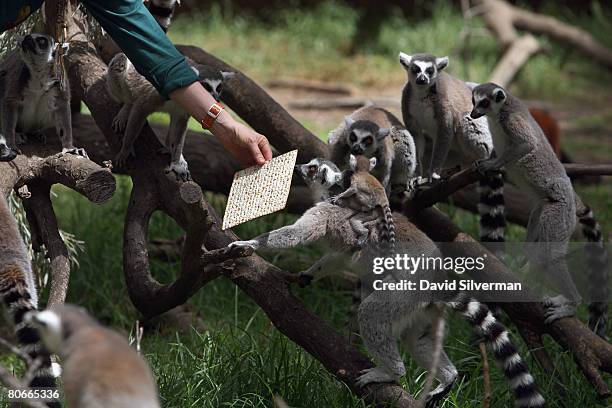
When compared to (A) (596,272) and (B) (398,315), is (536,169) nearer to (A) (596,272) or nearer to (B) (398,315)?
(A) (596,272)

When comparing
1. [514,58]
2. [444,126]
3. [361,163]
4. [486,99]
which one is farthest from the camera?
[514,58]

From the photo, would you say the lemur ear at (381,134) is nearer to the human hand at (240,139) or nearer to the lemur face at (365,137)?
the lemur face at (365,137)

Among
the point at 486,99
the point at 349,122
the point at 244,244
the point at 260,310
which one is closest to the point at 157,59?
the point at 244,244

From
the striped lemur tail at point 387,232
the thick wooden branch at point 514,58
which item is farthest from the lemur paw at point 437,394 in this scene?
the thick wooden branch at point 514,58

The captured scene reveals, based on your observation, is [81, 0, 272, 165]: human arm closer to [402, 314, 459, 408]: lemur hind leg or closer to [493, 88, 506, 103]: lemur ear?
[402, 314, 459, 408]: lemur hind leg

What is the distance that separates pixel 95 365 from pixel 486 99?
3.29 metres

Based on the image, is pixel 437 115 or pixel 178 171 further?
pixel 437 115

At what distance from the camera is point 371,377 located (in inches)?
141

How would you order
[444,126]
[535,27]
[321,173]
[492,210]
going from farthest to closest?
[535,27]
[444,126]
[492,210]
[321,173]

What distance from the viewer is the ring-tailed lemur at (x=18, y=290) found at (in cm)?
295

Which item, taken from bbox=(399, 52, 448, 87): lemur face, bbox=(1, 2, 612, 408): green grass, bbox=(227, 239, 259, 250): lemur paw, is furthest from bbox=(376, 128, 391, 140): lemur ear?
bbox=(227, 239, 259, 250): lemur paw

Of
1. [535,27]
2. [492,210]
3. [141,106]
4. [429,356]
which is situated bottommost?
[535,27]

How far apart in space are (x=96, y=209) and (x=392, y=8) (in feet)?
26.0

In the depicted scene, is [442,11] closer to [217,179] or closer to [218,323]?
[217,179]
